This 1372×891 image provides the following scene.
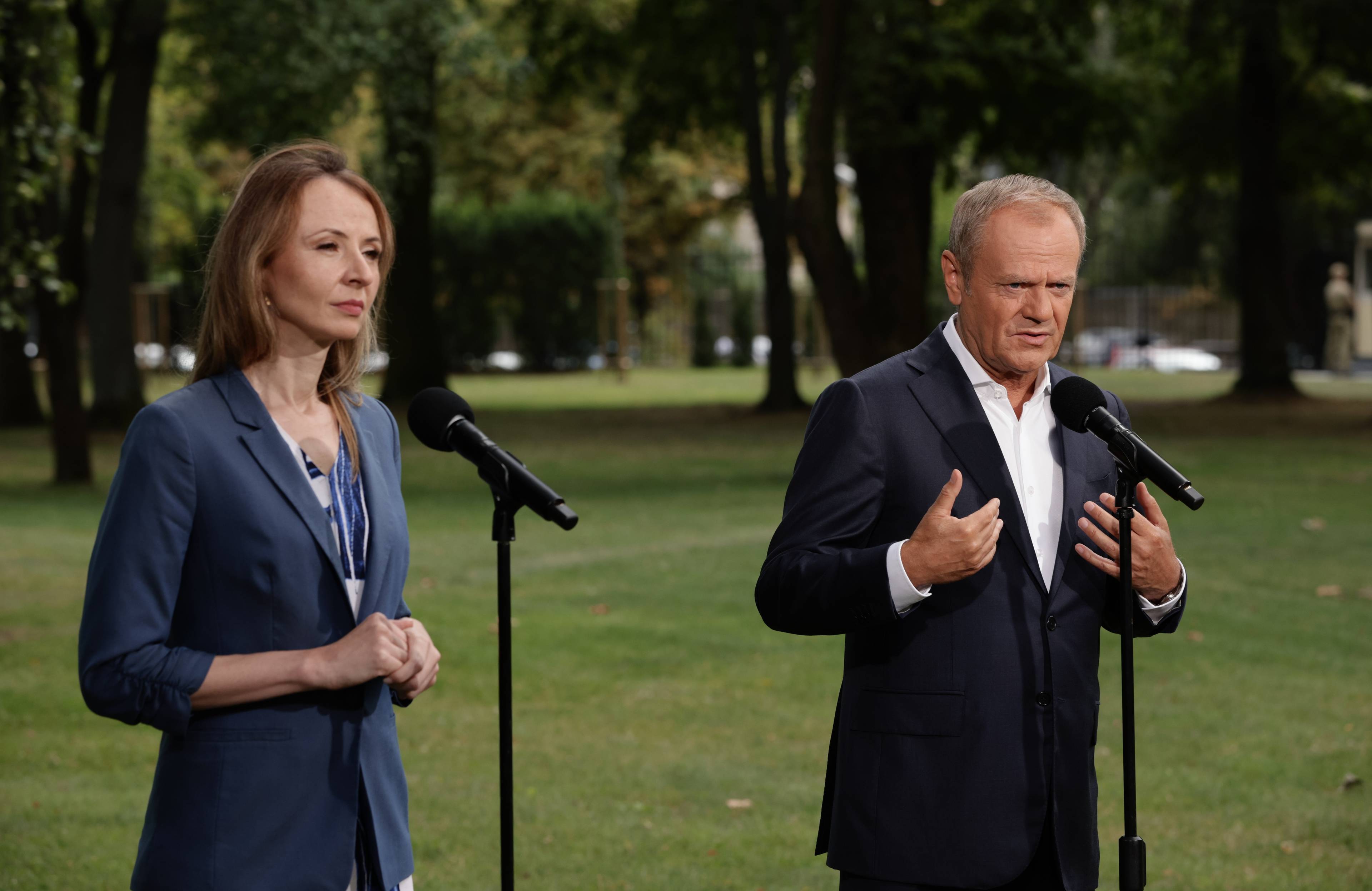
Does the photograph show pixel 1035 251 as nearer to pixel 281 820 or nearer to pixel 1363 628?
pixel 281 820

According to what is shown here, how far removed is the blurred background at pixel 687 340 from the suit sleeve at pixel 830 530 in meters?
1.35

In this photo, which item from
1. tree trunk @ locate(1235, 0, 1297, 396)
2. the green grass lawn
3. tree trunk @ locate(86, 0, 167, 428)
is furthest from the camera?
tree trunk @ locate(1235, 0, 1297, 396)

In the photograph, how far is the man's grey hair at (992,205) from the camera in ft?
11.1

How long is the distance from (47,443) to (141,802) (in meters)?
21.5

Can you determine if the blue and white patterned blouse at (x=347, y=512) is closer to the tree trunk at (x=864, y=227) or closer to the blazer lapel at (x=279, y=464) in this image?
the blazer lapel at (x=279, y=464)

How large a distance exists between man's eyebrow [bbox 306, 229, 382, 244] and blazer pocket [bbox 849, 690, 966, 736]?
1.39 m

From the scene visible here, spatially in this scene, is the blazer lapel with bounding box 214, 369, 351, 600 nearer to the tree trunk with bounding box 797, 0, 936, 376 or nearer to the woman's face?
the woman's face

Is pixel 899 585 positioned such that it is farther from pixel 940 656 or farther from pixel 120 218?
pixel 120 218

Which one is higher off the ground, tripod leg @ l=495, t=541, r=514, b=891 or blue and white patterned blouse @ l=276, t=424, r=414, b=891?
blue and white patterned blouse @ l=276, t=424, r=414, b=891

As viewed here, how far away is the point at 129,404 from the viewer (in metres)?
27.8

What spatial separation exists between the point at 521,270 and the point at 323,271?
1986 inches

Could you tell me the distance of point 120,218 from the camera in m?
26.9

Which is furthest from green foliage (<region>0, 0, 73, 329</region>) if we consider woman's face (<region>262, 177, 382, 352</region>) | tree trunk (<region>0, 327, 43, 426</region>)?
tree trunk (<region>0, 327, 43, 426</region>)

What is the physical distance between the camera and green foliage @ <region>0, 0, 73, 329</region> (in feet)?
36.3
